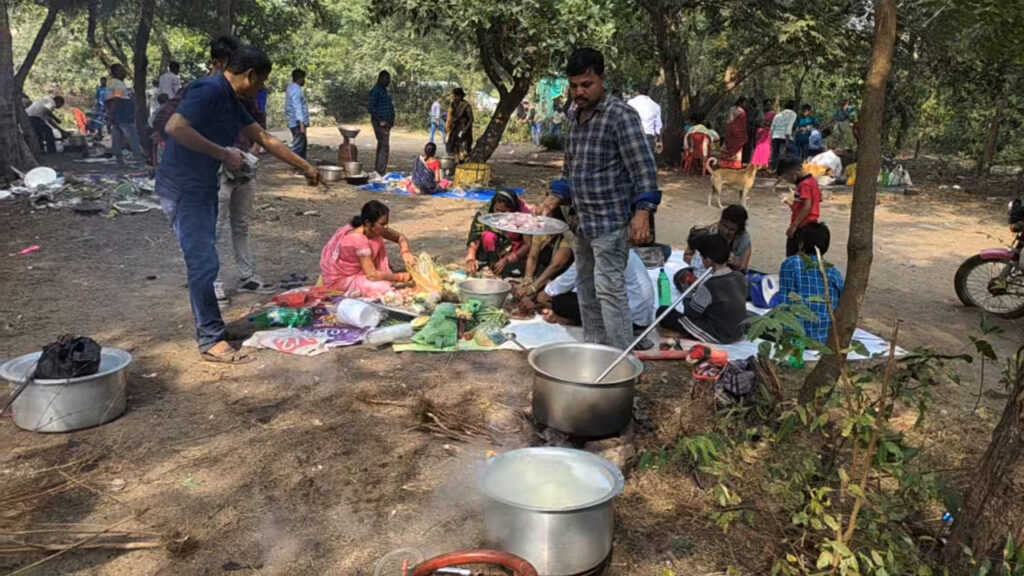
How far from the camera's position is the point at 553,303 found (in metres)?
5.34

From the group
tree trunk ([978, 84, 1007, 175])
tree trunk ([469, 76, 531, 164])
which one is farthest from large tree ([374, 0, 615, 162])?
tree trunk ([978, 84, 1007, 175])

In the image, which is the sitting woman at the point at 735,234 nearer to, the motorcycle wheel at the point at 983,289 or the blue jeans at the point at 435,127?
the motorcycle wheel at the point at 983,289

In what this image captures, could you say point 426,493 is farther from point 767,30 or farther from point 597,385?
point 767,30

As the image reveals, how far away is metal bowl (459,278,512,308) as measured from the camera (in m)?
5.23

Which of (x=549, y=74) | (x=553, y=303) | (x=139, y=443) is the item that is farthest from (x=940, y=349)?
(x=549, y=74)

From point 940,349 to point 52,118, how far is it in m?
16.4

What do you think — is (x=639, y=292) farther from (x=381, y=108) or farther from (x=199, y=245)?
(x=381, y=108)

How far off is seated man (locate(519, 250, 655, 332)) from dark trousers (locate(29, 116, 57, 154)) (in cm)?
1338

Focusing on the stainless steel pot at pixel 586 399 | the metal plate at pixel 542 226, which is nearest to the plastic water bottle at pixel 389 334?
the metal plate at pixel 542 226

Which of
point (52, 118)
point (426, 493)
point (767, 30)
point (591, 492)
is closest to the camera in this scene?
point (591, 492)

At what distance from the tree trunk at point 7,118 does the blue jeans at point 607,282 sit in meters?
9.48

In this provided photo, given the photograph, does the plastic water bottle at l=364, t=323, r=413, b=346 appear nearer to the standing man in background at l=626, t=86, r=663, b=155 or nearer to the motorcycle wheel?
the motorcycle wheel

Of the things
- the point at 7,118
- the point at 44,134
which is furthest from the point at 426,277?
the point at 44,134

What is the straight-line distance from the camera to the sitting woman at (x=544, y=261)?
5555mm
